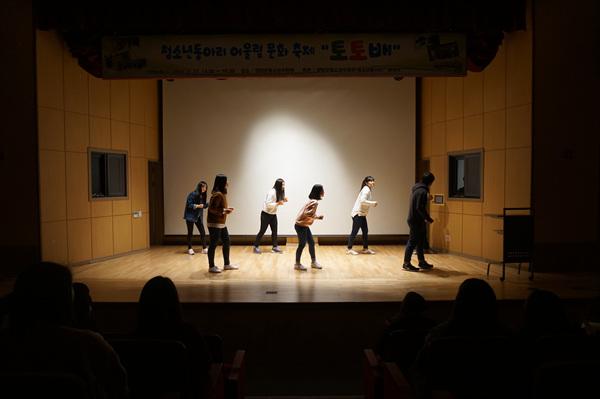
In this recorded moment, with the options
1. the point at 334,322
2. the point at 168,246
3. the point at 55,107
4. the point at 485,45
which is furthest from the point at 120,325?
the point at 485,45

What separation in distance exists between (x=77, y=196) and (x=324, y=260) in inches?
168

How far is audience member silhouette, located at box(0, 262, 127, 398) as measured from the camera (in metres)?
1.71

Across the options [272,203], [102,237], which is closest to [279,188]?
[272,203]

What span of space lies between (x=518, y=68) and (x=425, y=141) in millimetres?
3148

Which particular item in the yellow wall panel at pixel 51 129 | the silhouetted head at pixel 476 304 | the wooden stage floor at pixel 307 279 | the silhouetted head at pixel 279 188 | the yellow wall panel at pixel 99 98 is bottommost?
the wooden stage floor at pixel 307 279

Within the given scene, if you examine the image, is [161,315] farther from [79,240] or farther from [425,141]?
[425,141]

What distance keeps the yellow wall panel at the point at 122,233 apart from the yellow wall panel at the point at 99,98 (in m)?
1.92

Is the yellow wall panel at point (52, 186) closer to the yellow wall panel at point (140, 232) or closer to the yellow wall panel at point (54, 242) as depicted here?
the yellow wall panel at point (54, 242)

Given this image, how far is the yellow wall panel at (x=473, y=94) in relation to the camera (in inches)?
320

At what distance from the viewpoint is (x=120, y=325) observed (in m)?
5.23

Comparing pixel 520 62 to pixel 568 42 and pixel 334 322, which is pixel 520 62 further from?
pixel 334 322

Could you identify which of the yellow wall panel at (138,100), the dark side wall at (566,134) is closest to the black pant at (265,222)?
the yellow wall panel at (138,100)

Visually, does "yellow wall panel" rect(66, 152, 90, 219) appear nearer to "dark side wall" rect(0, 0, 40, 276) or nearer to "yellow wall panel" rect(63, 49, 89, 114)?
"dark side wall" rect(0, 0, 40, 276)

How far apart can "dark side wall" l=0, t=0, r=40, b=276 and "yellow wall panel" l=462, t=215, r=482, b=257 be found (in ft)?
22.9
